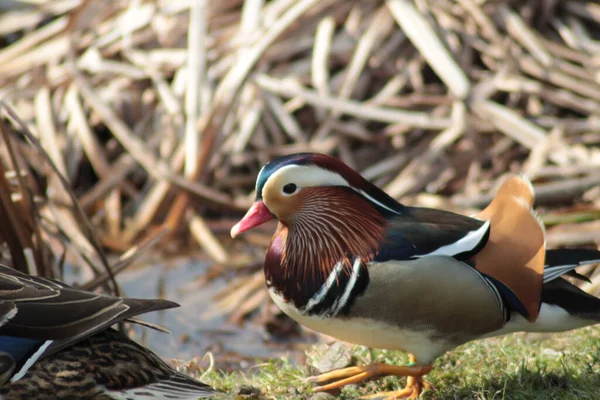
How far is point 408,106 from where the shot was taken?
241 inches

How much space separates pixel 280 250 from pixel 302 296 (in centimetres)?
21

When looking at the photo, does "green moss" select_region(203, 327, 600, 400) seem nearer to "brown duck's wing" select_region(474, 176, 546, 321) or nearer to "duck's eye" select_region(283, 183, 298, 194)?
"brown duck's wing" select_region(474, 176, 546, 321)

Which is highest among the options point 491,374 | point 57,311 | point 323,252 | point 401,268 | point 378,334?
point 57,311

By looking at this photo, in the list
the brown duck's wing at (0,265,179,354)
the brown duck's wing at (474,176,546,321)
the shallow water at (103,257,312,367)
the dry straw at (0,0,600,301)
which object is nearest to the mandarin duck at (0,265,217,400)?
the brown duck's wing at (0,265,179,354)

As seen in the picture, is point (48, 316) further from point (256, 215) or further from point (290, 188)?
point (290, 188)

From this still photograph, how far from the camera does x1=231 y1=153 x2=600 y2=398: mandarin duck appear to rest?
2949 millimetres

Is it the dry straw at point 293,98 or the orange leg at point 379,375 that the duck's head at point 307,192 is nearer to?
the orange leg at point 379,375

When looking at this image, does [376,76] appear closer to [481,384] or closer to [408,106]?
[408,106]

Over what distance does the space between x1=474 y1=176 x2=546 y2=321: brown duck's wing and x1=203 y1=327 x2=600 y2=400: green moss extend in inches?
10.6

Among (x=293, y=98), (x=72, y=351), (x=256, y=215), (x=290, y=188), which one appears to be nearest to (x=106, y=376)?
(x=72, y=351)

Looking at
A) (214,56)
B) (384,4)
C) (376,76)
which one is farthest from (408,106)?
(214,56)

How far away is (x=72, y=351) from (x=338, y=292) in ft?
2.83

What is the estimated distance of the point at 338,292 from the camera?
296cm

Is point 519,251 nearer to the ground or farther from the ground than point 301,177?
nearer to the ground
